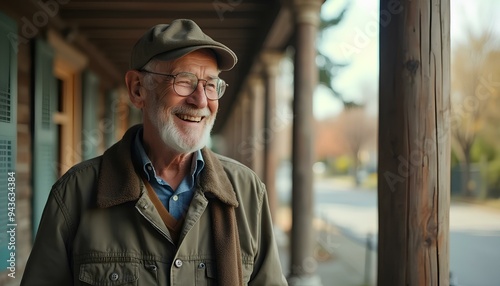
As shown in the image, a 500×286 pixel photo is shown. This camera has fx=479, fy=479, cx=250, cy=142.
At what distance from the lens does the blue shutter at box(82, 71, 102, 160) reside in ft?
17.5

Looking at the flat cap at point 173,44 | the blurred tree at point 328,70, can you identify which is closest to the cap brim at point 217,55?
the flat cap at point 173,44

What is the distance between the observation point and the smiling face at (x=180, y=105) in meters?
1.60

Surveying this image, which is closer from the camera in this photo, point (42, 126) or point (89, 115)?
point (42, 126)

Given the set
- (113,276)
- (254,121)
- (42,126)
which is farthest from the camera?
(254,121)

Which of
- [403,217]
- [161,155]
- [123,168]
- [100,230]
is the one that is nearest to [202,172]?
[161,155]

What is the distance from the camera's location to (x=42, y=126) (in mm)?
3770

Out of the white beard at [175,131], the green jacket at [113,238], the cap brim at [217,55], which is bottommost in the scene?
the green jacket at [113,238]

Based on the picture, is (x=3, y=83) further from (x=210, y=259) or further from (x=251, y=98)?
(x=251, y=98)

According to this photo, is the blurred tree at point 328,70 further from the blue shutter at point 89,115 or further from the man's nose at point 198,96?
the man's nose at point 198,96

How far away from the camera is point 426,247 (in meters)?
1.94

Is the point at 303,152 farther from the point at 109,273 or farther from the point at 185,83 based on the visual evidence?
the point at 109,273

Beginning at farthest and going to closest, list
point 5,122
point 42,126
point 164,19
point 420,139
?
point 164,19, point 42,126, point 5,122, point 420,139

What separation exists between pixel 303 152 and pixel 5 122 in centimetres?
298

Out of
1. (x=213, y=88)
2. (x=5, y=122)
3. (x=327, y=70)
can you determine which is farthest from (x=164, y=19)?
(x=327, y=70)
